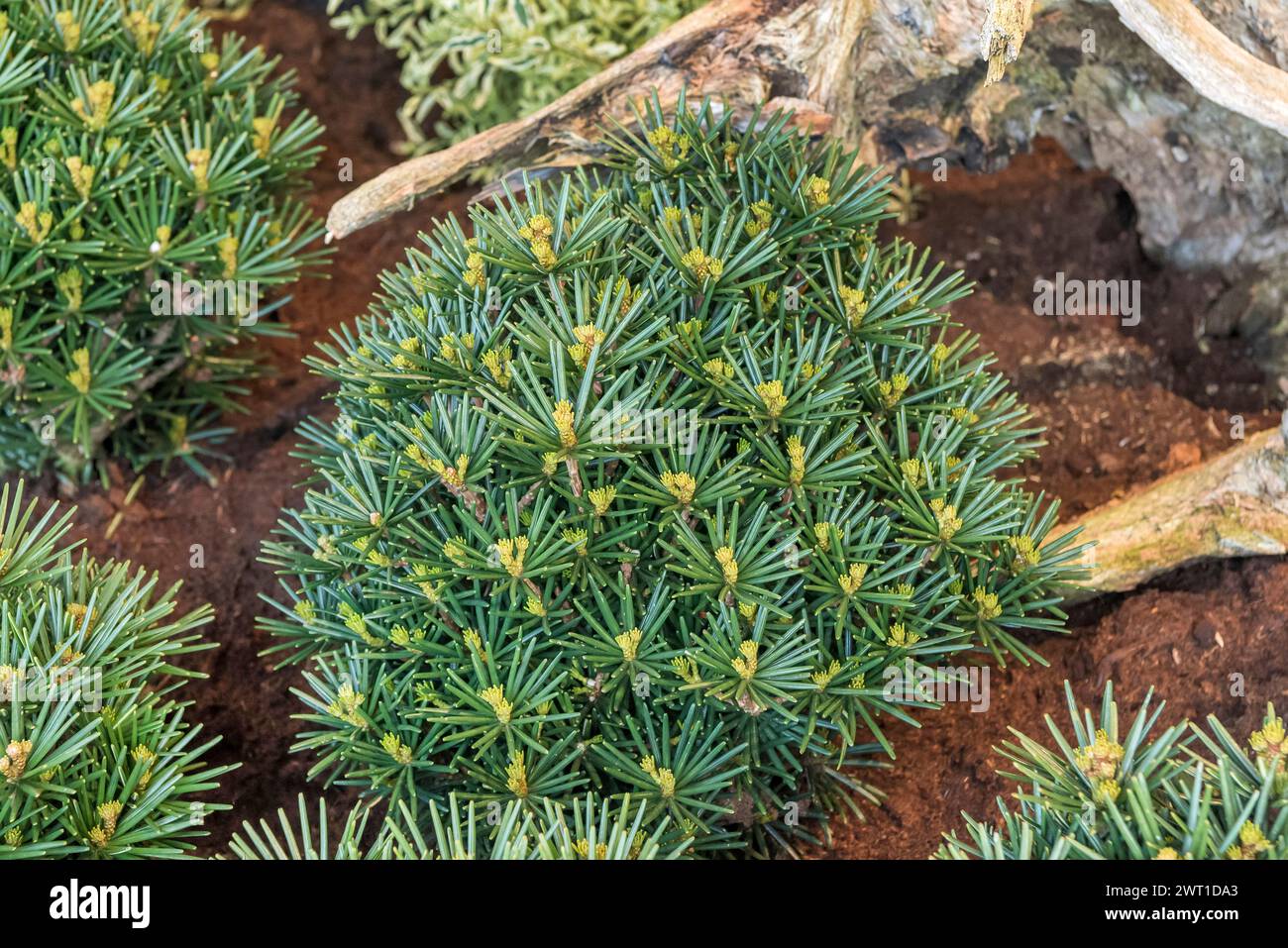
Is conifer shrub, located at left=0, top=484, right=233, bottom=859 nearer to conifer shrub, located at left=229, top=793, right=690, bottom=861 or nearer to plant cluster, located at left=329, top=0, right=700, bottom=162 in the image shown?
conifer shrub, located at left=229, top=793, right=690, bottom=861

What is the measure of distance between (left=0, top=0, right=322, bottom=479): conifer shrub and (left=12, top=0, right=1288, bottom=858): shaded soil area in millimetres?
235

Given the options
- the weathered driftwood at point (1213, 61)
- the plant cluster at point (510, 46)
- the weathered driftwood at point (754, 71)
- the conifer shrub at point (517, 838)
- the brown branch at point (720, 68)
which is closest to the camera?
the conifer shrub at point (517, 838)

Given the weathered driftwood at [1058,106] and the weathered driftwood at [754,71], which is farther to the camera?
the weathered driftwood at [754,71]

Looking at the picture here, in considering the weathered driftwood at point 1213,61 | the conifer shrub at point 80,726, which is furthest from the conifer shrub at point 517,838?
the weathered driftwood at point 1213,61

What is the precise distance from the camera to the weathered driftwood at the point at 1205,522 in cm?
260

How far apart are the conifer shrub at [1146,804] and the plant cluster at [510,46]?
102 inches

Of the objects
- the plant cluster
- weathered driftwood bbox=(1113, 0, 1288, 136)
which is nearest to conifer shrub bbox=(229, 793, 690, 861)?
weathered driftwood bbox=(1113, 0, 1288, 136)

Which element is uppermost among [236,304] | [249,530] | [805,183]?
[236,304]

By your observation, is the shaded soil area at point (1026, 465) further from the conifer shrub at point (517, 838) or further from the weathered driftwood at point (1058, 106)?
the conifer shrub at point (517, 838)

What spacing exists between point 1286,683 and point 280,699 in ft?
6.78

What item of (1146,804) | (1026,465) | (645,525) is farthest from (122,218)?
(1146,804)
